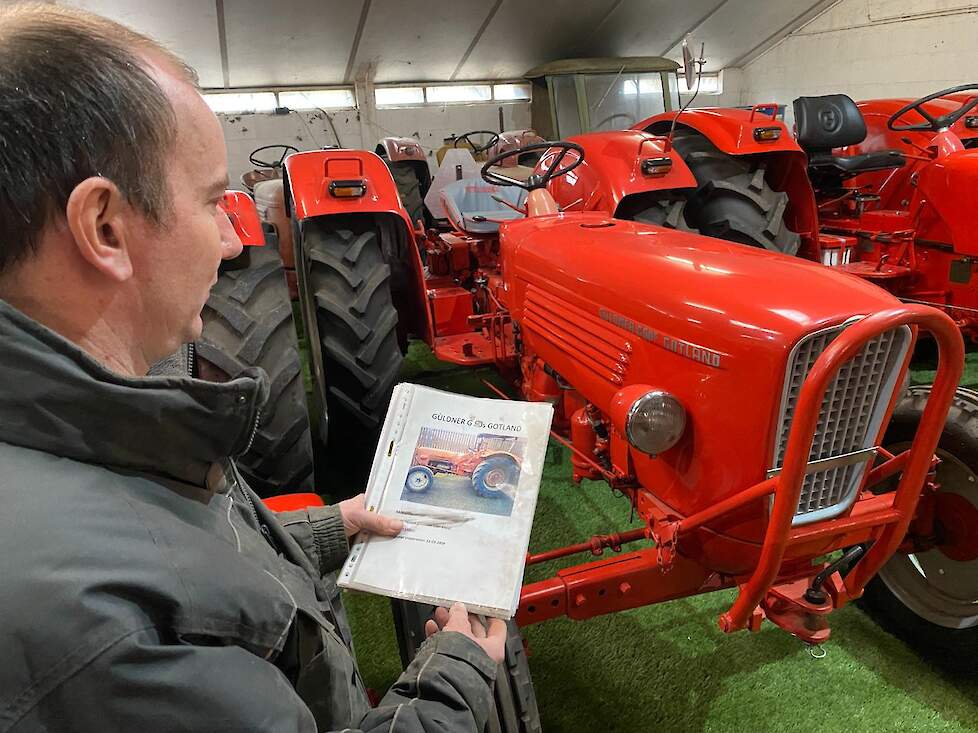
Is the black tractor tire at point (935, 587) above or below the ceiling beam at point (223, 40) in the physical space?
below

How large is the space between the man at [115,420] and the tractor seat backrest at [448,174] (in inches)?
134

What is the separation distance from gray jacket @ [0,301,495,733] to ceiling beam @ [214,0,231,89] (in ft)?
23.2

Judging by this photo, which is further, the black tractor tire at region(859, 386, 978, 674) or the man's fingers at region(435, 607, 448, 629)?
the black tractor tire at region(859, 386, 978, 674)

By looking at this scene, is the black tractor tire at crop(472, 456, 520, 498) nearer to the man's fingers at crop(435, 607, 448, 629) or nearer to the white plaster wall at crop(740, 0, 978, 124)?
the man's fingers at crop(435, 607, 448, 629)

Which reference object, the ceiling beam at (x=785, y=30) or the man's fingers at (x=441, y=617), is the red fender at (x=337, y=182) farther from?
the ceiling beam at (x=785, y=30)

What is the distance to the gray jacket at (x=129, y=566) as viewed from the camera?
506 mm

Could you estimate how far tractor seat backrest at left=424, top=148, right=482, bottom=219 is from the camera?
159 inches

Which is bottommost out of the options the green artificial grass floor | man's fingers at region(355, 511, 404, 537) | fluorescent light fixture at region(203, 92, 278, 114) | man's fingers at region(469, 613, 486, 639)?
the green artificial grass floor

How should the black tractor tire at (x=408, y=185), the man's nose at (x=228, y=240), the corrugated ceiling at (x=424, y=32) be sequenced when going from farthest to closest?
1. the corrugated ceiling at (x=424, y=32)
2. the black tractor tire at (x=408, y=185)
3. the man's nose at (x=228, y=240)

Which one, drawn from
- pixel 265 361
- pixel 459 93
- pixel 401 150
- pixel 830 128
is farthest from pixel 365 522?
pixel 459 93

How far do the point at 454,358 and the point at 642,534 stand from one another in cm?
142

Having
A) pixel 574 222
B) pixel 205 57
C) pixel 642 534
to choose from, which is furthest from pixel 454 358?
pixel 205 57

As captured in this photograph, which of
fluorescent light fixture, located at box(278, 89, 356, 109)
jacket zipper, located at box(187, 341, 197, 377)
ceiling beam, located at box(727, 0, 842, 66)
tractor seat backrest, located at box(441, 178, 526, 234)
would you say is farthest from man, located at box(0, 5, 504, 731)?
ceiling beam, located at box(727, 0, 842, 66)

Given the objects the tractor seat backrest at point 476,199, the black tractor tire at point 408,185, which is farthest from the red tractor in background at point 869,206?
the black tractor tire at point 408,185
